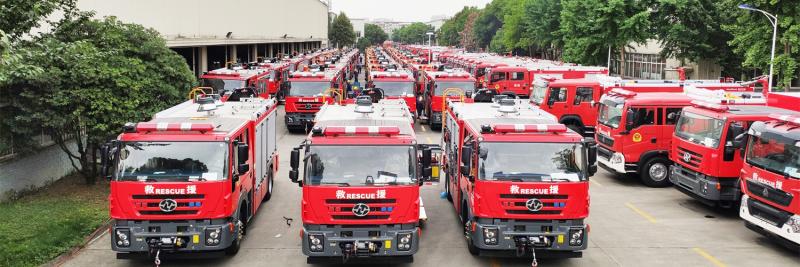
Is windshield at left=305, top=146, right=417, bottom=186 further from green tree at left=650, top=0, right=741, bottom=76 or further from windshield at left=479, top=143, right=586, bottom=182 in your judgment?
green tree at left=650, top=0, right=741, bottom=76

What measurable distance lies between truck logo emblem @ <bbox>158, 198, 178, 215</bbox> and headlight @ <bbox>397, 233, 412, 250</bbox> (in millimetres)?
3494

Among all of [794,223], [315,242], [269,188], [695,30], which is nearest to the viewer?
[315,242]

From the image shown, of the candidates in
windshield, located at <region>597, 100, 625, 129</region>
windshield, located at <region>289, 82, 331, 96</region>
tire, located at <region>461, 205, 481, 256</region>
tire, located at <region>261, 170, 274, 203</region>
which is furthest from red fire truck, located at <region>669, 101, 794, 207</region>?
windshield, located at <region>289, 82, 331, 96</region>

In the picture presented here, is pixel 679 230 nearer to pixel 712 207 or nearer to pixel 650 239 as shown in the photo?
pixel 650 239

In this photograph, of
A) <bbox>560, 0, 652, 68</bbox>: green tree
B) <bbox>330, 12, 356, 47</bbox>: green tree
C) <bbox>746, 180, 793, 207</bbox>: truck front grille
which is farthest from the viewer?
<bbox>330, 12, 356, 47</bbox>: green tree

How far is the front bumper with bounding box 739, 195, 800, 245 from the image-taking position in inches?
488

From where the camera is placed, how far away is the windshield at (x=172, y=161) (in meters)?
11.4

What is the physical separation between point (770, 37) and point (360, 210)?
32502 millimetres

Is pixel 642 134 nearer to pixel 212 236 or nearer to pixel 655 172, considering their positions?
pixel 655 172

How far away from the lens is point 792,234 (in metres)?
12.4

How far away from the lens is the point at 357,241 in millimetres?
11000

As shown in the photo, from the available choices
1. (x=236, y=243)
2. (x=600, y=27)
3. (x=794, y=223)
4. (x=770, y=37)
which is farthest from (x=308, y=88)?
(x=600, y=27)

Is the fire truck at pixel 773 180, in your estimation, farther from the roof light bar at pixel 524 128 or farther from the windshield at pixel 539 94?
the windshield at pixel 539 94

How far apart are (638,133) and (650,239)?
218 inches
